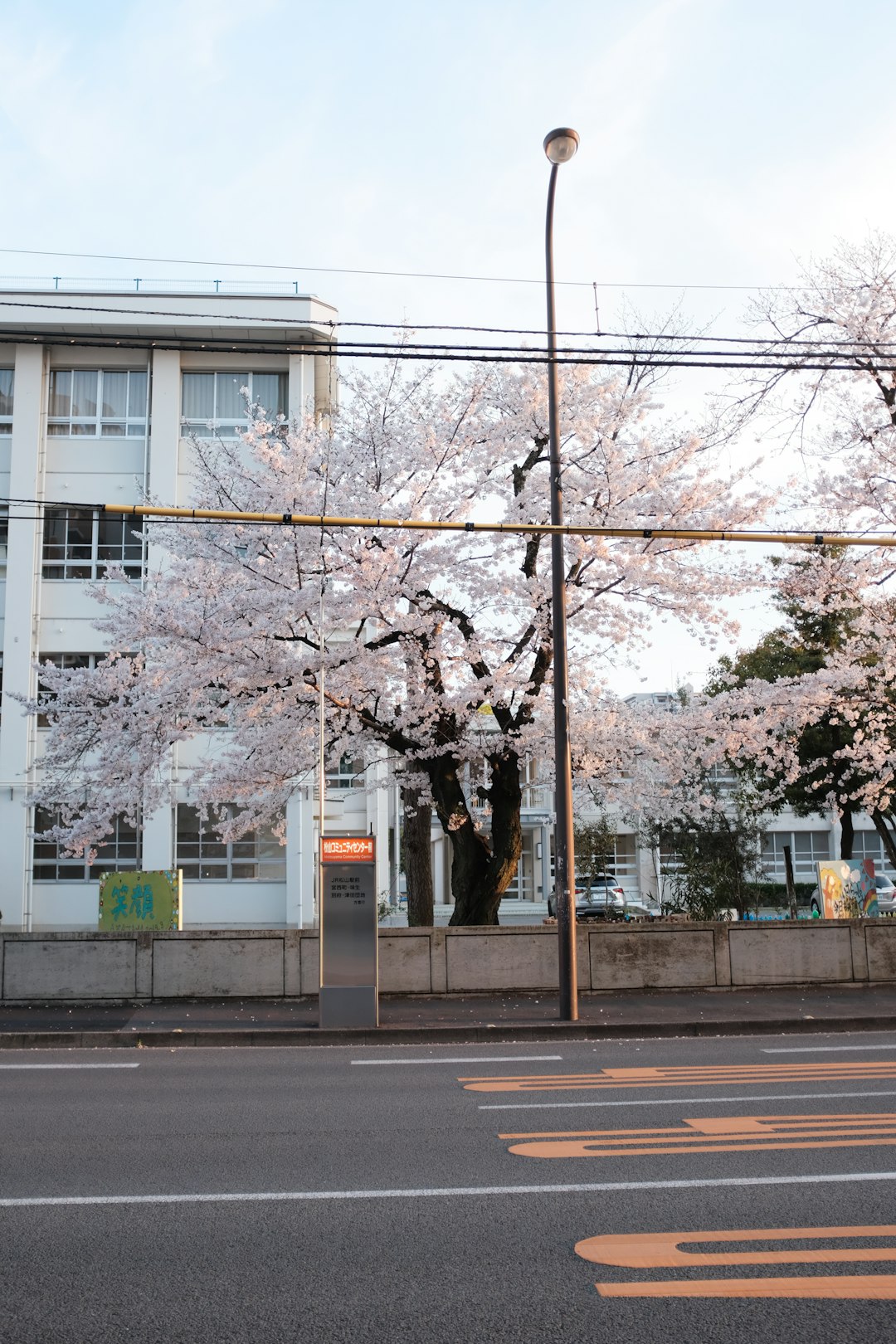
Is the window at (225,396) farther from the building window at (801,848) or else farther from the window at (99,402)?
the building window at (801,848)

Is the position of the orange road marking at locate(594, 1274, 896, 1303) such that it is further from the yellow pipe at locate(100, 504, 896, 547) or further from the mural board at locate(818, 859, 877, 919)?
the mural board at locate(818, 859, 877, 919)

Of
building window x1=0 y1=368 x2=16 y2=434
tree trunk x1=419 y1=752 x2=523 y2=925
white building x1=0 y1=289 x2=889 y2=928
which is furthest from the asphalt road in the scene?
building window x1=0 y1=368 x2=16 y2=434

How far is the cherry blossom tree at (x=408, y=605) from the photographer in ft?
57.5

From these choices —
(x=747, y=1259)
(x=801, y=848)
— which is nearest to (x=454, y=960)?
(x=747, y=1259)

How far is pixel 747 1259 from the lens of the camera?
489 cm

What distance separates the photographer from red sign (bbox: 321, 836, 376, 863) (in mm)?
13336

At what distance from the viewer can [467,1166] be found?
666 cm

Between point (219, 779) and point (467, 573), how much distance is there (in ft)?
18.0

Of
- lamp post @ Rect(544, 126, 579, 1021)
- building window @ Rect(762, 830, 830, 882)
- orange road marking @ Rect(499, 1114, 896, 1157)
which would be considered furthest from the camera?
building window @ Rect(762, 830, 830, 882)

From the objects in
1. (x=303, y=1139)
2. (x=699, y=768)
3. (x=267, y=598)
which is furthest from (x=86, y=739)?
(x=303, y=1139)

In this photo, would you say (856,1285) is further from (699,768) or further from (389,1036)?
(699,768)

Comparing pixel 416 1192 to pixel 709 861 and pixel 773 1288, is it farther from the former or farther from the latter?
pixel 709 861

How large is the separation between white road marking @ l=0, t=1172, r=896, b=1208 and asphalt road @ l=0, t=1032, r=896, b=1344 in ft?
0.07

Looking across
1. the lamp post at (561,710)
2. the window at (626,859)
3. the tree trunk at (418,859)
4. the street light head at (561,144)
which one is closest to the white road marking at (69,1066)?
the lamp post at (561,710)
